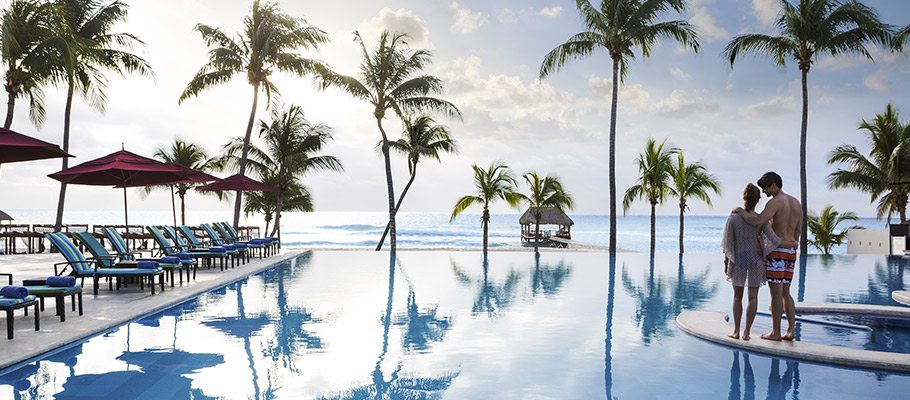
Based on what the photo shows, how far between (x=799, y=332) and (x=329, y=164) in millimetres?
19483

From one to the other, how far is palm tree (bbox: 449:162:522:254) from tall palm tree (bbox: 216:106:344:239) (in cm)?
593

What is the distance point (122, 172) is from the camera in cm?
1139

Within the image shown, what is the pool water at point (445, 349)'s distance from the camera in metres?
4.84

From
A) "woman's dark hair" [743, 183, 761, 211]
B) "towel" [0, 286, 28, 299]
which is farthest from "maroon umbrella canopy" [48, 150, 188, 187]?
"woman's dark hair" [743, 183, 761, 211]

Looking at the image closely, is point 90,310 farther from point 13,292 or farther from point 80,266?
point 13,292

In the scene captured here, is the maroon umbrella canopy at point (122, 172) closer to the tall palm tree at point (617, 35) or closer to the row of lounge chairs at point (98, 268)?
the row of lounge chairs at point (98, 268)

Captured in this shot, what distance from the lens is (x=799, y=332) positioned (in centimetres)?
734

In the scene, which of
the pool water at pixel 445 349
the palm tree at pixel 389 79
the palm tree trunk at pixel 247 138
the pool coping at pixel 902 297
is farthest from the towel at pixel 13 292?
the palm tree at pixel 389 79

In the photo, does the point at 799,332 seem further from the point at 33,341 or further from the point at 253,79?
the point at 253,79

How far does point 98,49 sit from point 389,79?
346 inches

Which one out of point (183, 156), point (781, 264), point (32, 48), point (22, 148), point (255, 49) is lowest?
point (781, 264)

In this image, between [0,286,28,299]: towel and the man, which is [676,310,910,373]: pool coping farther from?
[0,286,28,299]: towel

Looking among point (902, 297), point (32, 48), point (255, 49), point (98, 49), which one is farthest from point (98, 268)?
point (255, 49)

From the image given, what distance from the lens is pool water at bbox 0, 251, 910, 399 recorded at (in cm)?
484
